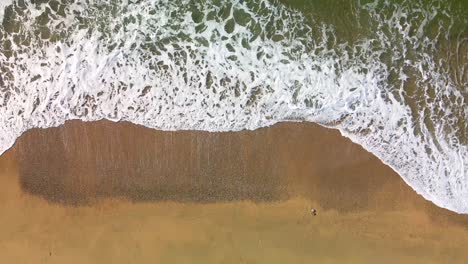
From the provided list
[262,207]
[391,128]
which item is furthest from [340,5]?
[262,207]

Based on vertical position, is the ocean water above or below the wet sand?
above

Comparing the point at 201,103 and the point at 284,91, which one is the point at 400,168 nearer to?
the point at 284,91

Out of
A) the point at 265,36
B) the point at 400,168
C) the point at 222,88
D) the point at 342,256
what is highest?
the point at 265,36

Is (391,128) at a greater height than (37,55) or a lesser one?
lesser
